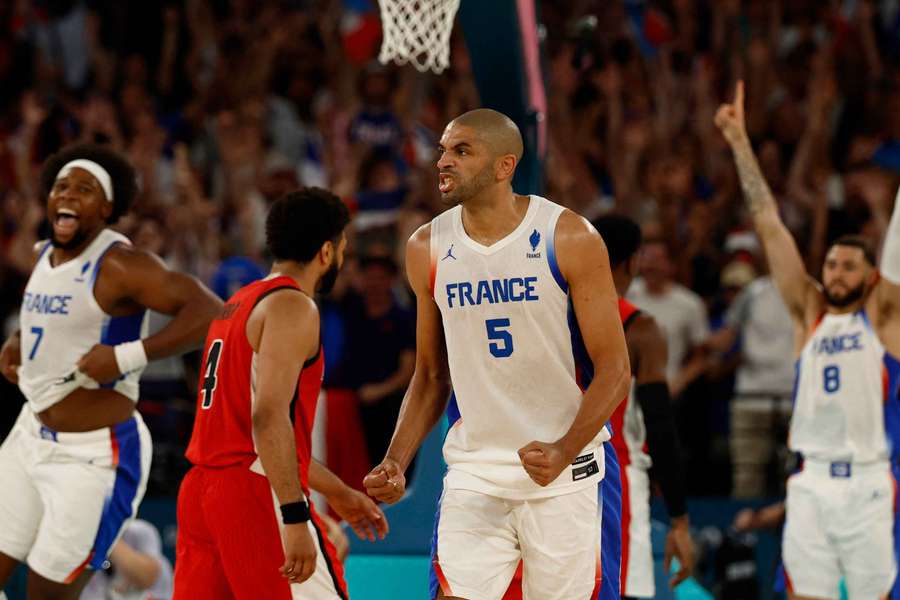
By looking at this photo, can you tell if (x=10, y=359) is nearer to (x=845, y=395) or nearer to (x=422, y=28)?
(x=422, y=28)

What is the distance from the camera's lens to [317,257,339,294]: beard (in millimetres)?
5707

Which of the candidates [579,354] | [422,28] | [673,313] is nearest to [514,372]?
[579,354]

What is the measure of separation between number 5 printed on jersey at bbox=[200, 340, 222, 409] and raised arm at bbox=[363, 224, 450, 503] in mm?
740

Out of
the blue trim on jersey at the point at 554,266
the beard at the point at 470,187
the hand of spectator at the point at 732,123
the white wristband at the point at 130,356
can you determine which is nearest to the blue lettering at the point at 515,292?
the blue trim on jersey at the point at 554,266


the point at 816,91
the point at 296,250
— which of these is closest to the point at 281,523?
the point at 296,250

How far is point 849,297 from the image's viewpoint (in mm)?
7801

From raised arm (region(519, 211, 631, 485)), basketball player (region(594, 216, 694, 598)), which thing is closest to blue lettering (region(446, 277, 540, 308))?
raised arm (region(519, 211, 631, 485))

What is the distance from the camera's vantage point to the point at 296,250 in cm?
557

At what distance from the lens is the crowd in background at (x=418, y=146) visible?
417 inches

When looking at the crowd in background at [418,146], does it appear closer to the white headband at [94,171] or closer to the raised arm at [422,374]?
the white headband at [94,171]

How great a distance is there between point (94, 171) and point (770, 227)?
377 centimetres

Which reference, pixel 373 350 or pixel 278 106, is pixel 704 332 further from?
pixel 278 106

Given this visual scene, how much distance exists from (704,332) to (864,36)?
4.10 metres

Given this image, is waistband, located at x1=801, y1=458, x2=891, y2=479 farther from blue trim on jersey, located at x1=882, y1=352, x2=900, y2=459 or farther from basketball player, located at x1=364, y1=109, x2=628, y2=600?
basketball player, located at x1=364, y1=109, x2=628, y2=600
